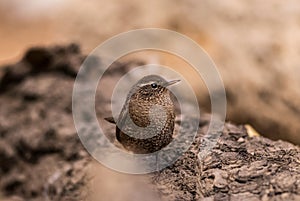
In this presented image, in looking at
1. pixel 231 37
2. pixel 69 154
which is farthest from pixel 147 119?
pixel 231 37

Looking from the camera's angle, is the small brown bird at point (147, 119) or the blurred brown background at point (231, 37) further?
the blurred brown background at point (231, 37)

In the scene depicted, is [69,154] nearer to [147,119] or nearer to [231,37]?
[147,119]

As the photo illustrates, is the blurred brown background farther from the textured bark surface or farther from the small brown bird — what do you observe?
the small brown bird

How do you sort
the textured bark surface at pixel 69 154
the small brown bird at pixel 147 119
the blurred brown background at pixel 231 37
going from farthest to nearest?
the blurred brown background at pixel 231 37
the small brown bird at pixel 147 119
the textured bark surface at pixel 69 154

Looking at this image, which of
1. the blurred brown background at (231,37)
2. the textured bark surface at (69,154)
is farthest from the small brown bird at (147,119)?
the blurred brown background at (231,37)

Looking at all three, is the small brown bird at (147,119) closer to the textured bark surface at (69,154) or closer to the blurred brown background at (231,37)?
the textured bark surface at (69,154)

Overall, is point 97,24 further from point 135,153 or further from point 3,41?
point 135,153
